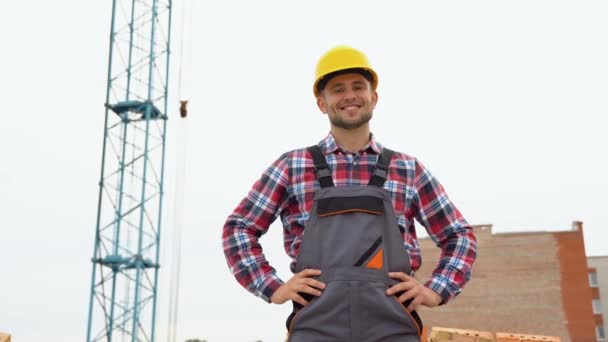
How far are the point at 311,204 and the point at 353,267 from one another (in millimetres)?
274

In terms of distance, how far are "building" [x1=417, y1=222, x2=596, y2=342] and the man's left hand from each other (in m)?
35.1

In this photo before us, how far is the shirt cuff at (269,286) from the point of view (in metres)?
2.06

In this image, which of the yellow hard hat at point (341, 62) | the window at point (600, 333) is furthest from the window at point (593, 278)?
the yellow hard hat at point (341, 62)

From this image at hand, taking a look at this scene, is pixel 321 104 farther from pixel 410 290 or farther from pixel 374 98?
pixel 410 290

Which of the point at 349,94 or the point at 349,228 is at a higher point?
the point at 349,94

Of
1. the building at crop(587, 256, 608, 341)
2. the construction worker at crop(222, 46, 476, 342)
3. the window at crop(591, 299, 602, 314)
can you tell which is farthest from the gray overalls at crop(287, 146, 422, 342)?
the window at crop(591, 299, 602, 314)

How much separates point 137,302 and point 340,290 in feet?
81.4

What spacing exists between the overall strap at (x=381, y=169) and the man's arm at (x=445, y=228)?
0.14 meters

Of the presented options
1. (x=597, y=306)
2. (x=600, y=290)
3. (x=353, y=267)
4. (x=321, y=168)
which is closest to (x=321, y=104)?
(x=321, y=168)

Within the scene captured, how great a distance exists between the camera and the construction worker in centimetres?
194

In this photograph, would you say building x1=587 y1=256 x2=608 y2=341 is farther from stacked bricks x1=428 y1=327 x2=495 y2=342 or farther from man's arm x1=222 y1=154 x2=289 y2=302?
man's arm x1=222 y1=154 x2=289 y2=302

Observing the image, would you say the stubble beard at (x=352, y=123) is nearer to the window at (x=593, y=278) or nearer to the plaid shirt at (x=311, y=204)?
the plaid shirt at (x=311, y=204)

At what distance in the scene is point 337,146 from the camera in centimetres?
223

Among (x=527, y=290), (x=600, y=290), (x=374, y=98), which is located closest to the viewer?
(x=374, y=98)
